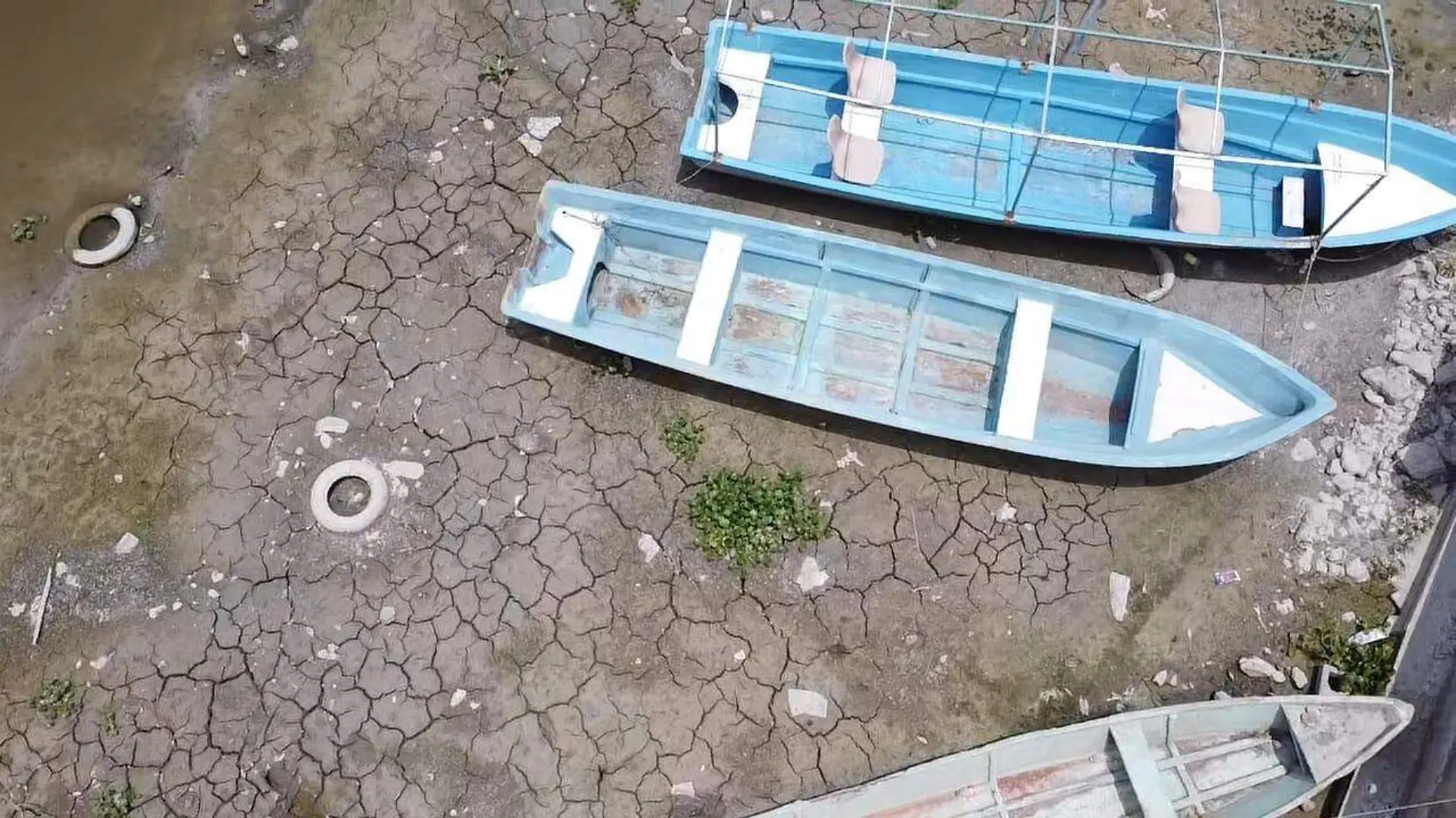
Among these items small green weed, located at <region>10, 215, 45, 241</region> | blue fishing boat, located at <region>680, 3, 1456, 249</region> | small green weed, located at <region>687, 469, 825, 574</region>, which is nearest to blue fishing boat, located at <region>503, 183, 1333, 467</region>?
blue fishing boat, located at <region>680, 3, 1456, 249</region>

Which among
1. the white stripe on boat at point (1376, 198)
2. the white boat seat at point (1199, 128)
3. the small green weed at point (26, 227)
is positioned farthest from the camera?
the small green weed at point (26, 227)

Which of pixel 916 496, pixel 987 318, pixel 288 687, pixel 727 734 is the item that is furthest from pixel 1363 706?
pixel 288 687

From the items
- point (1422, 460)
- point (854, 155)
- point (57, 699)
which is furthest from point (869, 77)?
point (57, 699)

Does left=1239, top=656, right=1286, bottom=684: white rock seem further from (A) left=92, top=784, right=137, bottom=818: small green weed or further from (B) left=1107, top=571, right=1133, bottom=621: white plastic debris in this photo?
(A) left=92, top=784, right=137, bottom=818: small green weed

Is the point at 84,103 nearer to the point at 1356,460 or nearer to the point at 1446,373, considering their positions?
the point at 1356,460

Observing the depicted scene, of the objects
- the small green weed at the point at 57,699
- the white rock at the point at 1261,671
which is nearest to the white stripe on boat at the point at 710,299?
the white rock at the point at 1261,671

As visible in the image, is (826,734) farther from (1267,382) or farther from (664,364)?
(1267,382)

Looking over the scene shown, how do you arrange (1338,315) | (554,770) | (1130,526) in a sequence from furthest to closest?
(1338,315), (1130,526), (554,770)

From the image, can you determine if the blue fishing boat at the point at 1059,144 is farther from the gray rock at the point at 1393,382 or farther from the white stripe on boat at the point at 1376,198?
the gray rock at the point at 1393,382
